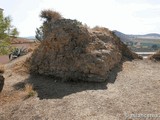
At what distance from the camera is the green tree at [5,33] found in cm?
1369

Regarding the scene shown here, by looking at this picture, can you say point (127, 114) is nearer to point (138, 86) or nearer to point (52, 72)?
point (138, 86)

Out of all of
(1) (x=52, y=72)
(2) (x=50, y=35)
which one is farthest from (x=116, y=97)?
(2) (x=50, y=35)

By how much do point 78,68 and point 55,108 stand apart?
380 cm

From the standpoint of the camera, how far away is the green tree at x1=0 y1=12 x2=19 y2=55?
44.9 ft

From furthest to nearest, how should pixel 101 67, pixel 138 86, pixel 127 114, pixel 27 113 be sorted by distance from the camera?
pixel 101 67
pixel 138 86
pixel 27 113
pixel 127 114

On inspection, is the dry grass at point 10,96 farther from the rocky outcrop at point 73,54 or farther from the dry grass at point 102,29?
the dry grass at point 102,29

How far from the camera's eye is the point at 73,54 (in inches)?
582

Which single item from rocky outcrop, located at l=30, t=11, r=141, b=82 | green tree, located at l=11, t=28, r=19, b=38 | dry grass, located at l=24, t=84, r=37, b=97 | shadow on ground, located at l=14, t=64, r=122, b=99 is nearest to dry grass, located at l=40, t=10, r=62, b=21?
rocky outcrop, located at l=30, t=11, r=141, b=82

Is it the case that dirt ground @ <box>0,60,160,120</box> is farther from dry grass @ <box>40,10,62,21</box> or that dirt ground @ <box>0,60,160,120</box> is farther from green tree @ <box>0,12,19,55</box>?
dry grass @ <box>40,10,62,21</box>

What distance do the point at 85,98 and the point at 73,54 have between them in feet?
12.2

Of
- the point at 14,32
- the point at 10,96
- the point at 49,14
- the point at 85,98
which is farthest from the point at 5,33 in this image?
the point at 49,14

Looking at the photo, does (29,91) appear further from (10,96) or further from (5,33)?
(5,33)

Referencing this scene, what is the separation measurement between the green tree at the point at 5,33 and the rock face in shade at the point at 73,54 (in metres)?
2.26

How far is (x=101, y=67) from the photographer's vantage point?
1415cm
